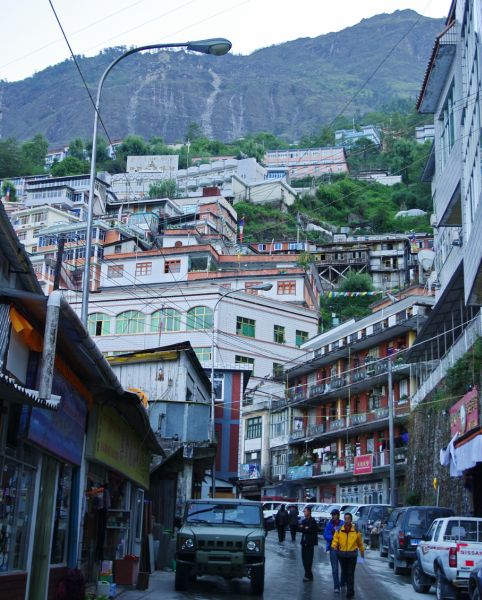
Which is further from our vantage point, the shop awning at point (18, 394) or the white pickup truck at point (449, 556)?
the white pickup truck at point (449, 556)

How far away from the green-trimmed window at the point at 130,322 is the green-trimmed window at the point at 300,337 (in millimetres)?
13657

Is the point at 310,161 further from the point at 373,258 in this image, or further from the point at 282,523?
the point at 282,523

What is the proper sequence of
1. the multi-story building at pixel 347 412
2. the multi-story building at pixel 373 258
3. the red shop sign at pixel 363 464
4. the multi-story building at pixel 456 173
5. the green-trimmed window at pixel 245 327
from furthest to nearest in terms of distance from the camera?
the multi-story building at pixel 373 258 → the green-trimmed window at pixel 245 327 → the multi-story building at pixel 347 412 → the red shop sign at pixel 363 464 → the multi-story building at pixel 456 173

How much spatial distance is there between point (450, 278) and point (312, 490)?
36.3 metres

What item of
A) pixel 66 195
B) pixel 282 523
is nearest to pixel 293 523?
pixel 282 523

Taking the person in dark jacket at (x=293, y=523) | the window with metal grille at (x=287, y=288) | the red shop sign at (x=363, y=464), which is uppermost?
the window with metal grille at (x=287, y=288)

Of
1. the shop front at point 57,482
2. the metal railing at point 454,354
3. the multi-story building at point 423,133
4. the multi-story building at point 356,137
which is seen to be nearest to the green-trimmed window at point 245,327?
the metal railing at point 454,354

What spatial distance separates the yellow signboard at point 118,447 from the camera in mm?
15734

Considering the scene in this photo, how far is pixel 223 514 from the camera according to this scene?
18656mm

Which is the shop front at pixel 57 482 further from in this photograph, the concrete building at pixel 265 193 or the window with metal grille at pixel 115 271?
the concrete building at pixel 265 193

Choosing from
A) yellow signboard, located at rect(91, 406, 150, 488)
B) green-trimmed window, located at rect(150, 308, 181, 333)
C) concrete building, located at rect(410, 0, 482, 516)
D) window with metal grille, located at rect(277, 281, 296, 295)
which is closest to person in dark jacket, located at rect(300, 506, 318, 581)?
yellow signboard, located at rect(91, 406, 150, 488)

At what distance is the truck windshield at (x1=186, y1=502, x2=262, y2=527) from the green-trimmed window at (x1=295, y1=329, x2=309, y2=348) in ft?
169

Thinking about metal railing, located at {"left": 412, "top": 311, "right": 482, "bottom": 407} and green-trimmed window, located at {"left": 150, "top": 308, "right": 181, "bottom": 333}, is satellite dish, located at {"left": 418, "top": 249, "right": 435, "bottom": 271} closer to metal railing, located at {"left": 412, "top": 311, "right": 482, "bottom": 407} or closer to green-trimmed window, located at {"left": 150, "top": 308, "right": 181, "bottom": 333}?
green-trimmed window, located at {"left": 150, "top": 308, "right": 181, "bottom": 333}

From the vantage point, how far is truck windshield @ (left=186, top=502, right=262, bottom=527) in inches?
727
